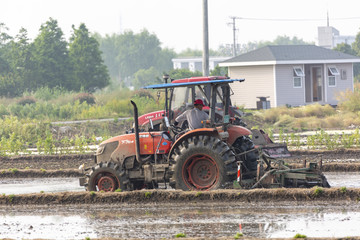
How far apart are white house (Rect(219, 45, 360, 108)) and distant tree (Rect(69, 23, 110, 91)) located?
14195 mm

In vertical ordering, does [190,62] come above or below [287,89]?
above

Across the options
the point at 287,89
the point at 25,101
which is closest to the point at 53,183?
the point at 25,101

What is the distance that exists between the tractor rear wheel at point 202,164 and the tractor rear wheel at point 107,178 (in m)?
1.09

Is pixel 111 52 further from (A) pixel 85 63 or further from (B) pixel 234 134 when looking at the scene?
(B) pixel 234 134

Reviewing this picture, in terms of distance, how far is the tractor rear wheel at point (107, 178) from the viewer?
1341cm

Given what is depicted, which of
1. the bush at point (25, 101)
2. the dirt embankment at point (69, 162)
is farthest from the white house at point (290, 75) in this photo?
the dirt embankment at point (69, 162)

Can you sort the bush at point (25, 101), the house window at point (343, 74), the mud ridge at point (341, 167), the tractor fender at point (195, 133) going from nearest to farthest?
the tractor fender at point (195, 133) < the mud ridge at point (341, 167) < the bush at point (25, 101) < the house window at point (343, 74)

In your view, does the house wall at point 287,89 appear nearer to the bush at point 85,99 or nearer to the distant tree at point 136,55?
the bush at point 85,99

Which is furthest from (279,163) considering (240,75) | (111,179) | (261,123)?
(240,75)

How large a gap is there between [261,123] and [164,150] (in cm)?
2033

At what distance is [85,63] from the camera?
179 feet

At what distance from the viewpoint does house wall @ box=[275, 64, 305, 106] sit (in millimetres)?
42219

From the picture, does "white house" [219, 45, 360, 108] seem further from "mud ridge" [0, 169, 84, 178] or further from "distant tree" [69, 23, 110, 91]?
"mud ridge" [0, 169, 84, 178]

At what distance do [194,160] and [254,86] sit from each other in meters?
30.5
